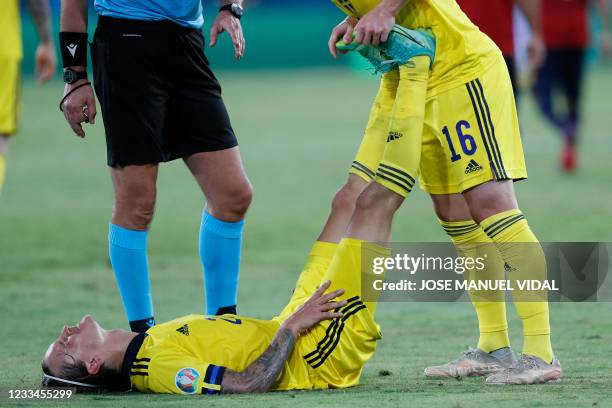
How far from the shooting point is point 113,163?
5.36 m

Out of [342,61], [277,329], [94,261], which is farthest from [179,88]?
[342,61]

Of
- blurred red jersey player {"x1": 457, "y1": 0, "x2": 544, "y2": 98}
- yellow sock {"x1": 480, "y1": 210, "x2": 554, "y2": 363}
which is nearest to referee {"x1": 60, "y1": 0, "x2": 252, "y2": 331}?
yellow sock {"x1": 480, "y1": 210, "x2": 554, "y2": 363}

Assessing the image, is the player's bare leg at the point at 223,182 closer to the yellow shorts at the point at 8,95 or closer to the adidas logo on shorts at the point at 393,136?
the adidas logo on shorts at the point at 393,136

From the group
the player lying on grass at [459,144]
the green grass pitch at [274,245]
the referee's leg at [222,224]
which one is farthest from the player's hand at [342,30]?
the green grass pitch at [274,245]

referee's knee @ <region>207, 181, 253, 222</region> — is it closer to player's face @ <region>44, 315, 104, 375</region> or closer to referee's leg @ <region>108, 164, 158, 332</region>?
referee's leg @ <region>108, 164, 158, 332</region>

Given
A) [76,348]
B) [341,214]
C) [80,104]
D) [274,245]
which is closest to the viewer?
[76,348]

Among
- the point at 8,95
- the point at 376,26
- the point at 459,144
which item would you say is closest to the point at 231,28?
the point at 376,26

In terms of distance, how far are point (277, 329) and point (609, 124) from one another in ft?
45.5

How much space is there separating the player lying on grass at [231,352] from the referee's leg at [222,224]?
93 centimetres

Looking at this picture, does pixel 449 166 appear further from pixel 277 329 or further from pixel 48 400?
pixel 48 400

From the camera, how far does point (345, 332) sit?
4.58 meters

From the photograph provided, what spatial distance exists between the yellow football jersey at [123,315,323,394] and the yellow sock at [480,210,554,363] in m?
0.88

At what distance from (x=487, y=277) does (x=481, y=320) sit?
0.63 feet

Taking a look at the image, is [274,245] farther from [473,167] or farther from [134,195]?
[473,167]
